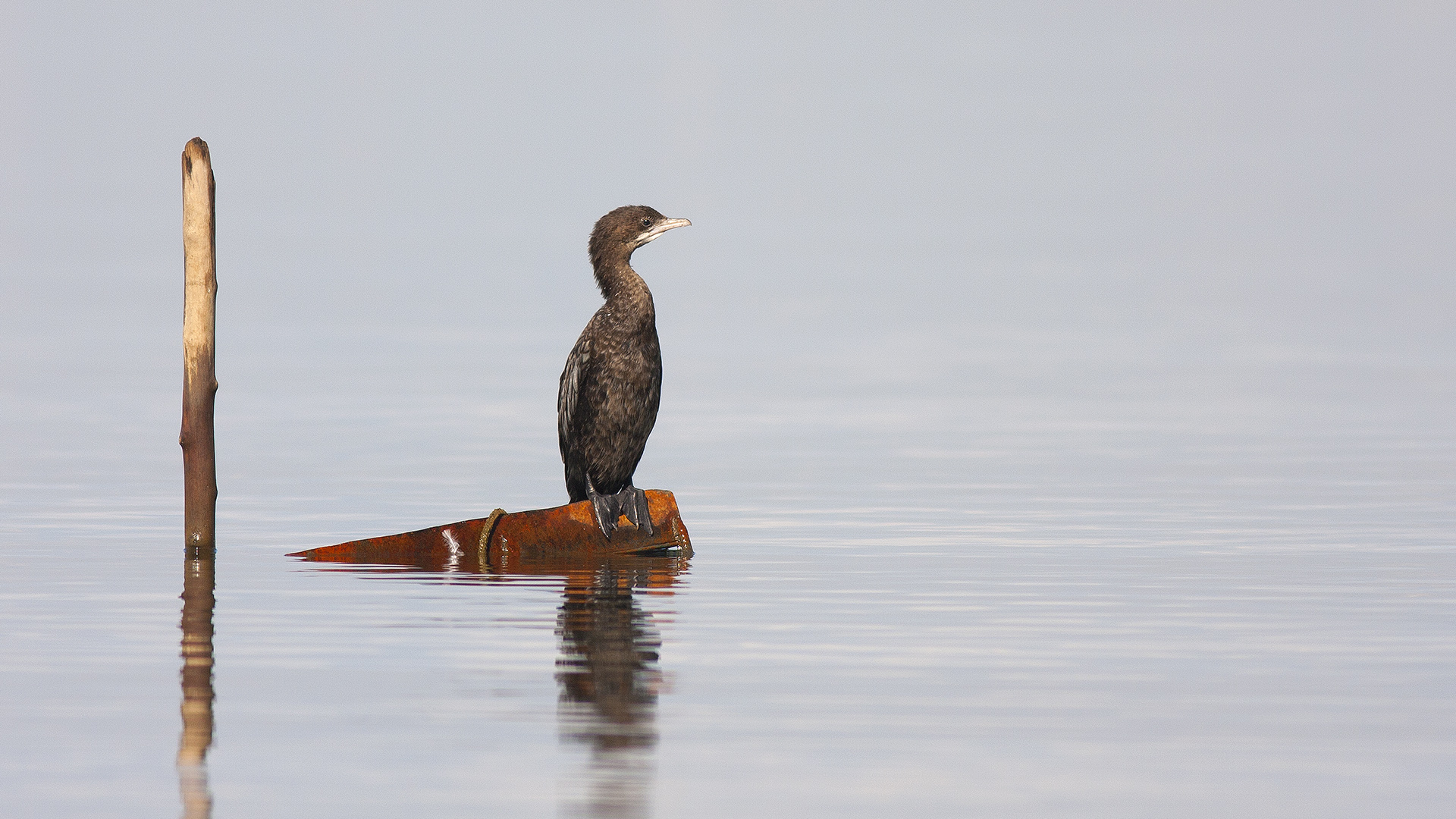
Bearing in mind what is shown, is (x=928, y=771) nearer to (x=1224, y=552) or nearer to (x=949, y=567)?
(x=949, y=567)

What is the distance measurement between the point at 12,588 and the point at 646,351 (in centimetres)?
448

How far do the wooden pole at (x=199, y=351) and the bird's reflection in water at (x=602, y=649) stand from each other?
3.67ft

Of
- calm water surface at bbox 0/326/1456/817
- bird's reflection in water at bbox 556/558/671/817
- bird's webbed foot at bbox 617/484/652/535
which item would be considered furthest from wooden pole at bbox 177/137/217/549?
bird's reflection in water at bbox 556/558/671/817

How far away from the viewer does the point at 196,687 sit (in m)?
11.1

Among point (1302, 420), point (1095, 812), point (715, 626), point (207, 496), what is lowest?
point (1095, 812)

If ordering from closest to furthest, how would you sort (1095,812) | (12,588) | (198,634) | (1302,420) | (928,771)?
(1095,812)
(928,771)
(198,634)
(12,588)
(1302,420)

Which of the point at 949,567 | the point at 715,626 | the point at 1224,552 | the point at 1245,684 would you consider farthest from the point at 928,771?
the point at 1224,552

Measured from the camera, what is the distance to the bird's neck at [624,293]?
16.9 meters

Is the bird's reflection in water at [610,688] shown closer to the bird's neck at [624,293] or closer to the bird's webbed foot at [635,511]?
the bird's webbed foot at [635,511]

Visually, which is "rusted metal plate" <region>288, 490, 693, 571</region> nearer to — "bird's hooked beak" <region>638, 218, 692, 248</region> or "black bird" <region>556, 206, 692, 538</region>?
"black bird" <region>556, 206, 692, 538</region>

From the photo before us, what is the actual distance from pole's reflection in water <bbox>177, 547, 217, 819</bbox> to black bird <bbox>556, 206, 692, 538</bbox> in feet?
8.59

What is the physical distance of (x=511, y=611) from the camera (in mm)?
13852

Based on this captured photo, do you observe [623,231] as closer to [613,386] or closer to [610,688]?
[613,386]

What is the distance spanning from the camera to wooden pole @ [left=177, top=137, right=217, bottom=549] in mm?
16859
